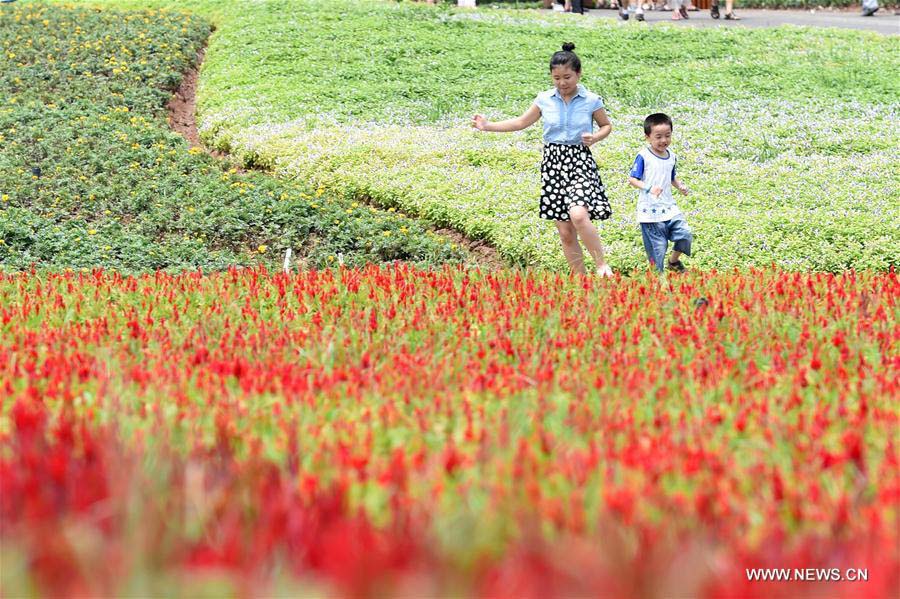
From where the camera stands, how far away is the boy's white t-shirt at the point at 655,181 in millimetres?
8953

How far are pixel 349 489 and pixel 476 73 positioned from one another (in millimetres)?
17135

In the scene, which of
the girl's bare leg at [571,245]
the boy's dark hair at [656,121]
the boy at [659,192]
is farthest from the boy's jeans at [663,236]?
the boy's dark hair at [656,121]

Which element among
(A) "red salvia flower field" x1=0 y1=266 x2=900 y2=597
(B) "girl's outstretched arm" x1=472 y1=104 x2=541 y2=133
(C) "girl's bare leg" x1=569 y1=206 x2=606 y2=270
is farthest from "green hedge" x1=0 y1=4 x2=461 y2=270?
(A) "red salvia flower field" x1=0 y1=266 x2=900 y2=597

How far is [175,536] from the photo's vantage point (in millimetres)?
2352

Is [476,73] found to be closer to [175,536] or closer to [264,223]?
[264,223]

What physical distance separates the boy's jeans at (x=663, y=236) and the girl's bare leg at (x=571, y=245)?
0.53m

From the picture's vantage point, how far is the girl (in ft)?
29.3

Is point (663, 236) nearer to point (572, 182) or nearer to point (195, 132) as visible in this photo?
point (572, 182)

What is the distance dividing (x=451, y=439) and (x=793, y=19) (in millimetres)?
28595

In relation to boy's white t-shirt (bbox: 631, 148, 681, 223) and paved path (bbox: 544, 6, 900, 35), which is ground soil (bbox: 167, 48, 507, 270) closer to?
boy's white t-shirt (bbox: 631, 148, 681, 223)

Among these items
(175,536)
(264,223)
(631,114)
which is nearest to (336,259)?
(264,223)

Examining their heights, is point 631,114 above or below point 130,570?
below

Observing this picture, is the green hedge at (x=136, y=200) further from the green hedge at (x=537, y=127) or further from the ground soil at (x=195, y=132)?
the green hedge at (x=537, y=127)

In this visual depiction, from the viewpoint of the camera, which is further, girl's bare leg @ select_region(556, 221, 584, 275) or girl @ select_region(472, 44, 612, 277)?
girl's bare leg @ select_region(556, 221, 584, 275)
